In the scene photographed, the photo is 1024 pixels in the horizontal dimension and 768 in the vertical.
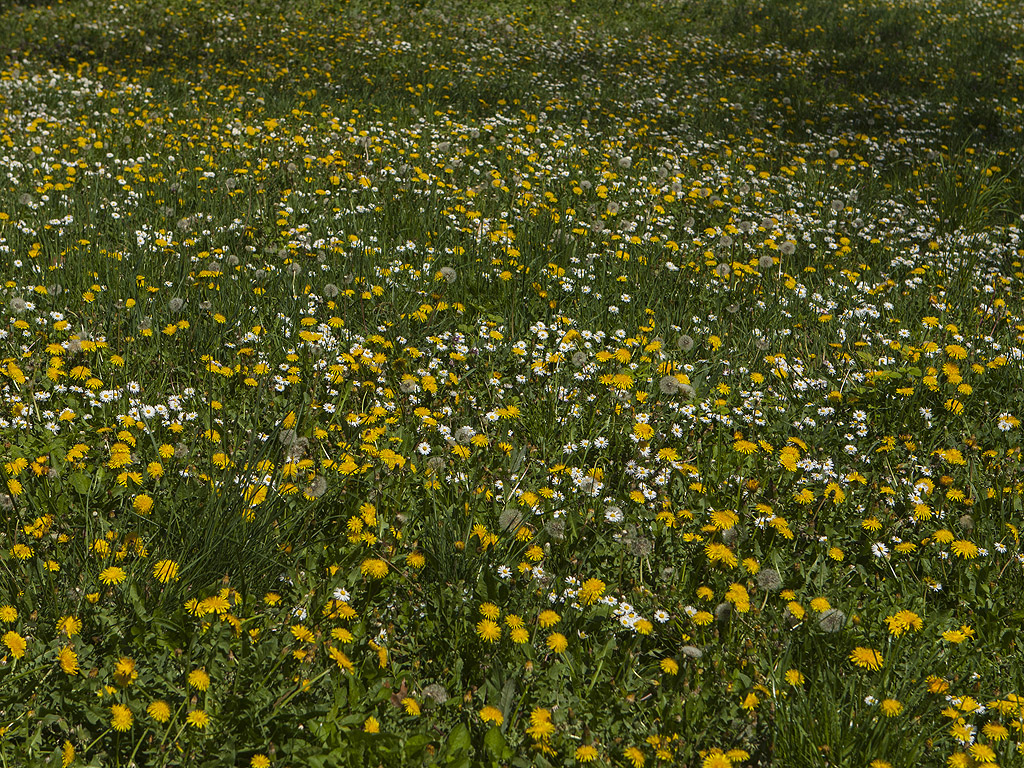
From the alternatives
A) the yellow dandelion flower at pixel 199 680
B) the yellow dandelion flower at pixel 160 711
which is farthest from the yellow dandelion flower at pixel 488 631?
the yellow dandelion flower at pixel 160 711

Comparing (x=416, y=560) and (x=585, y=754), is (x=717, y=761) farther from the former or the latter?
(x=416, y=560)

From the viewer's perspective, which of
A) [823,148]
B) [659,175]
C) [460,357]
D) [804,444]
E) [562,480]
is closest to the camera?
[562,480]

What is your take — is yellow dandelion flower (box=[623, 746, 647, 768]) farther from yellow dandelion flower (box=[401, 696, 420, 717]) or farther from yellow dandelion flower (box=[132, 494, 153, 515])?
yellow dandelion flower (box=[132, 494, 153, 515])

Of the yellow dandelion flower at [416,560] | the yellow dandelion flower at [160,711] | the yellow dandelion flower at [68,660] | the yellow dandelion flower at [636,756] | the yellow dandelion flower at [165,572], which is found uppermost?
the yellow dandelion flower at [165,572]

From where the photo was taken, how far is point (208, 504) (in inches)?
104

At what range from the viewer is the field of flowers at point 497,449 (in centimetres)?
236

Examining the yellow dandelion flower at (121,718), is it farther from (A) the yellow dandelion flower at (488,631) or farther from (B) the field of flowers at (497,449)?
(A) the yellow dandelion flower at (488,631)

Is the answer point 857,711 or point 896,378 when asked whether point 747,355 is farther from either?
point 857,711

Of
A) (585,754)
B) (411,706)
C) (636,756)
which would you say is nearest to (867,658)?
(636,756)

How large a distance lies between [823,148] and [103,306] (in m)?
7.12

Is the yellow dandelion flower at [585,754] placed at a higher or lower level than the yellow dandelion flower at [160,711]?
lower

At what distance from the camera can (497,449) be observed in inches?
137

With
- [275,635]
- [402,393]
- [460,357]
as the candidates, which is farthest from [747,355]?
[275,635]

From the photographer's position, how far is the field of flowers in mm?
2359
